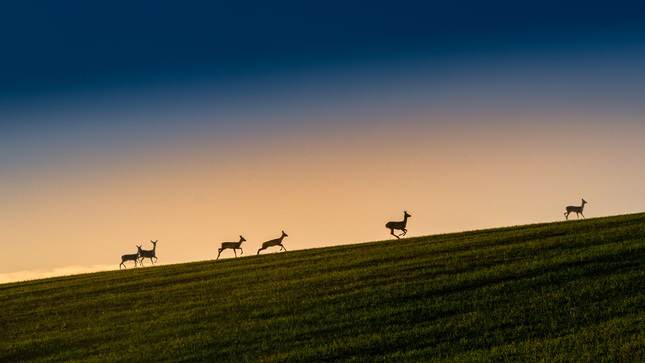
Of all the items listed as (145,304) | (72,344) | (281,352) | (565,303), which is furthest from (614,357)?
(145,304)

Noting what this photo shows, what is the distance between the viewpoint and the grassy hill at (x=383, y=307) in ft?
59.2

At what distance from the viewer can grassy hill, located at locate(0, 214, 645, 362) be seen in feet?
59.2

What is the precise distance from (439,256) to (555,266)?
671 centimetres

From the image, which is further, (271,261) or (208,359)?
(271,261)

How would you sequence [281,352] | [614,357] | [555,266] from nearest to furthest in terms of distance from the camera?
[614,357] < [281,352] < [555,266]

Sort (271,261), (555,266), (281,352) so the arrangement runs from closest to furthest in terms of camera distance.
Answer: (281,352) < (555,266) < (271,261)

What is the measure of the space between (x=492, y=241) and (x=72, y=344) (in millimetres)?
21037

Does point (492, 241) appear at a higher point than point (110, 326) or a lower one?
higher

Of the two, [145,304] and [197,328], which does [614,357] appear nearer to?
[197,328]

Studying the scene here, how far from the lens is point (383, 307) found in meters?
22.7

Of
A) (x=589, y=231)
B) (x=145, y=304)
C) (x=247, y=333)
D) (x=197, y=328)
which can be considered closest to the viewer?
(x=247, y=333)

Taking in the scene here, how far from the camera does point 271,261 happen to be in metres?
37.8

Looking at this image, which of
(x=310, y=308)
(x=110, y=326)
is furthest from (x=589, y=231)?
(x=110, y=326)

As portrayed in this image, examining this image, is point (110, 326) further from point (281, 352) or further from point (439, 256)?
point (439, 256)
